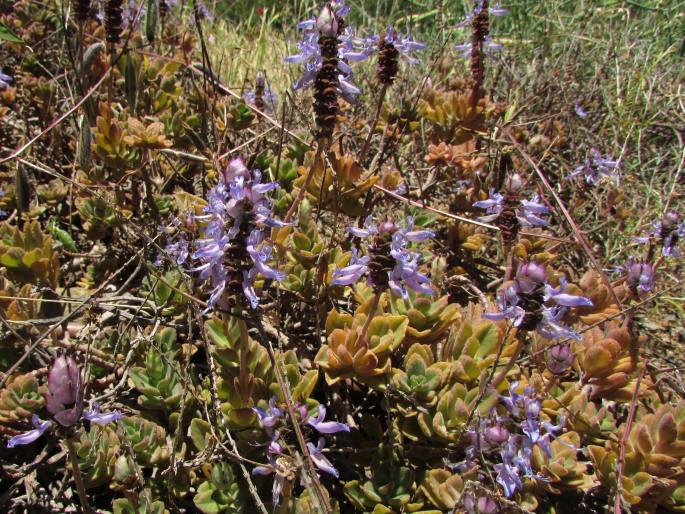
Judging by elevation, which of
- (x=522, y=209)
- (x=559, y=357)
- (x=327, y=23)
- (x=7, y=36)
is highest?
(x=327, y=23)

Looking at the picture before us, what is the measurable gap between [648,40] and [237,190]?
5.05 m

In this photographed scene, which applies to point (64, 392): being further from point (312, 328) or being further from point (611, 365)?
point (611, 365)

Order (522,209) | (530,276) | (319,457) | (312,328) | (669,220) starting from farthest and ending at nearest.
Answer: (669,220), (522,209), (312,328), (319,457), (530,276)

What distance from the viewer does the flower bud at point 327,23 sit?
1.73m

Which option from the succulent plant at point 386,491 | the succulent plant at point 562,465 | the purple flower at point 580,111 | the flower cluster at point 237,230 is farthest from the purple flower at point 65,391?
the purple flower at point 580,111

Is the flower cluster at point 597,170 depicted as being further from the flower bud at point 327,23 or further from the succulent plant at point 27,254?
the succulent plant at point 27,254

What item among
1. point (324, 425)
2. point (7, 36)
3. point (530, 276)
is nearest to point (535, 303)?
point (530, 276)

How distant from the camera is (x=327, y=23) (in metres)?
1.74

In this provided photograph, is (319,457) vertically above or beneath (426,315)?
beneath

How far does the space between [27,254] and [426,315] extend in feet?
4.41

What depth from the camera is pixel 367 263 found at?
158cm

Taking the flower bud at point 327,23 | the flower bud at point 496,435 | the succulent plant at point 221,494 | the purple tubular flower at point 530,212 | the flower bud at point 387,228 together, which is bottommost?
the succulent plant at point 221,494

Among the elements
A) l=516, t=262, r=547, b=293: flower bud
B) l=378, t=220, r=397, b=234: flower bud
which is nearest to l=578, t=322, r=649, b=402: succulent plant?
l=516, t=262, r=547, b=293: flower bud

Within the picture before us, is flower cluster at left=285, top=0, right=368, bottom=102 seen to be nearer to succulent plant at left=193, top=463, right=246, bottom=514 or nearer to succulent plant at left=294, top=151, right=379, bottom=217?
succulent plant at left=294, top=151, right=379, bottom=217
